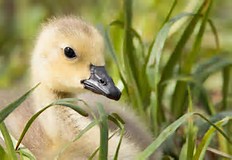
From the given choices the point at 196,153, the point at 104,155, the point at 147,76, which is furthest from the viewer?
the point at 147,76

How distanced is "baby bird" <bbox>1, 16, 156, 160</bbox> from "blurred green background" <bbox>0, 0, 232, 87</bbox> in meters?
0.59

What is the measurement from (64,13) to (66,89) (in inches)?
56.6

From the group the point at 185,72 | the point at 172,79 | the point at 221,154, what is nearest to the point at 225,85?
the point at 185,72

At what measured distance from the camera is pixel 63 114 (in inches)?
133

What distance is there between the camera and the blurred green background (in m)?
4.62

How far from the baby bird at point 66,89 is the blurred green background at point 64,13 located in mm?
589

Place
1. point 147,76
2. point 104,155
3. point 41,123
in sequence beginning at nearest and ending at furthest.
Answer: point 104,155 → point 41,123 → point 147,76

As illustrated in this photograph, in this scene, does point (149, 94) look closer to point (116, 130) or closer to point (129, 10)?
point (129, 10)

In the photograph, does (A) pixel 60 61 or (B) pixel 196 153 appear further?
(A) pixel 60 61

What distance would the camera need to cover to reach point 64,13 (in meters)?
4.79

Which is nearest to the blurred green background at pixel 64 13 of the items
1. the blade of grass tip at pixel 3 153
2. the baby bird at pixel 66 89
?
the baby bird at pixel 66 89

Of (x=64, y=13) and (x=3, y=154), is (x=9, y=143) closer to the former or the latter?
(x=3, y=154)

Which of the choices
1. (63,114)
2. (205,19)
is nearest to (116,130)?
(63,114)

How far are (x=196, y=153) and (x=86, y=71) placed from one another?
50cm
